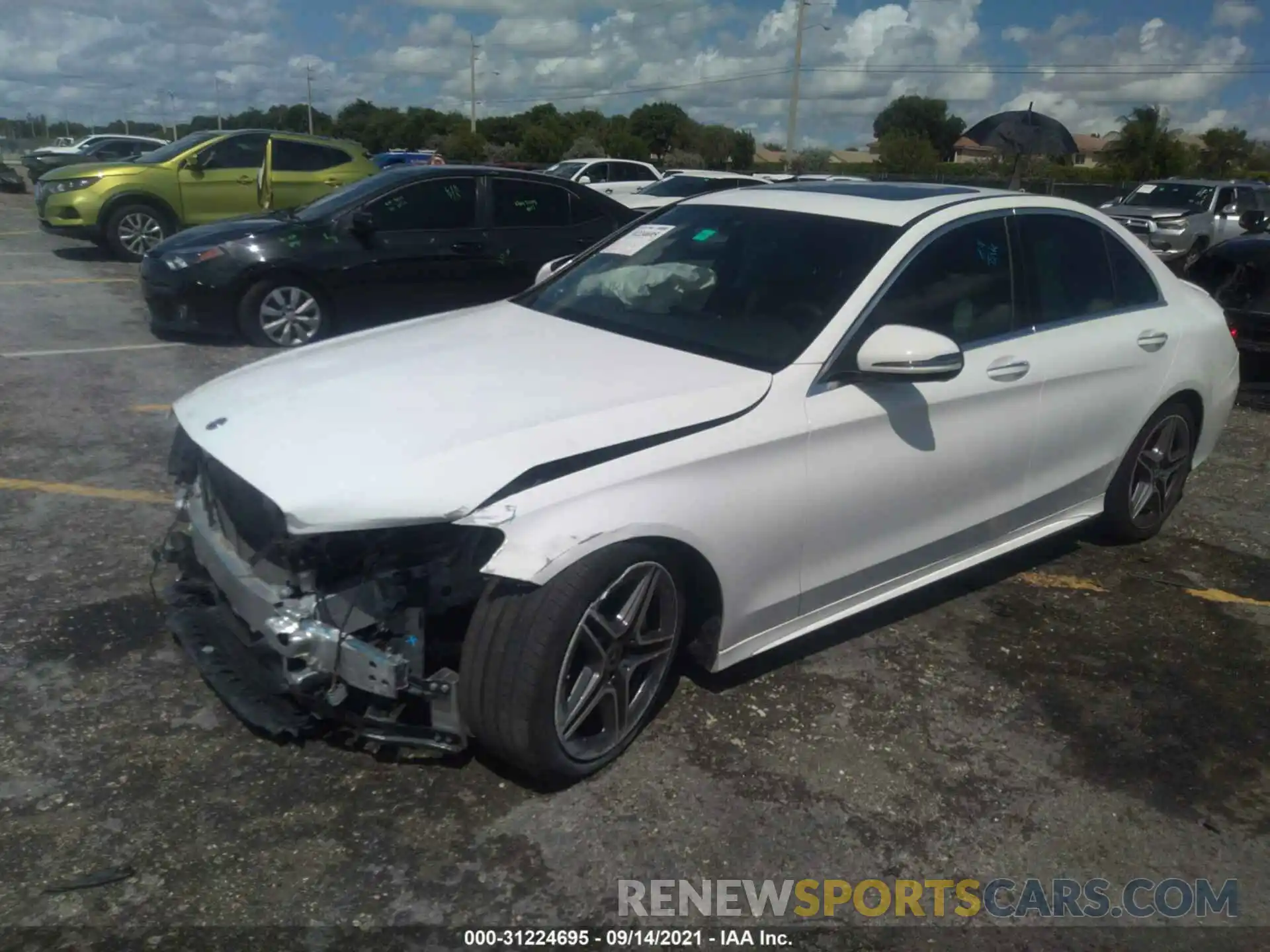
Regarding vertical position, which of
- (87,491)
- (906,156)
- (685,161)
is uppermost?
(906,156)

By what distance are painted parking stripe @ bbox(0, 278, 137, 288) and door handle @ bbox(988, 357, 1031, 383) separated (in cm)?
1067

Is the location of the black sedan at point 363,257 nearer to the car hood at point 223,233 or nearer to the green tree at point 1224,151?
the car hood at point 223,233

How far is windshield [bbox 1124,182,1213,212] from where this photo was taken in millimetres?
19422

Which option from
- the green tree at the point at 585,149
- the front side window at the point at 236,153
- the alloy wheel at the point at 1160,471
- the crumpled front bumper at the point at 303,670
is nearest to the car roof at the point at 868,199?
the alloy wheel at the point at 1160,471

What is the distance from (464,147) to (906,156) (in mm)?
23892

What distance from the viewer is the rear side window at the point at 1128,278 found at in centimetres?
469

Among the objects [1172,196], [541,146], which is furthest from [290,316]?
[541,146]

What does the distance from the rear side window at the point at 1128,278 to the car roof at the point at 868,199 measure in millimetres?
215

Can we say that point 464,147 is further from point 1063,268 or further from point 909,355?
point 909,355

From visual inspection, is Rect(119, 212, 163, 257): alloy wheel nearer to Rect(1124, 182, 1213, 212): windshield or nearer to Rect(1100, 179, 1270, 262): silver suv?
Rect(1100, 179, 1270, 262): silver suv

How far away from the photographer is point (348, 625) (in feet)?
9.14

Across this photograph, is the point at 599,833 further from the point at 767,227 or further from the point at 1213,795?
the point at 767,227

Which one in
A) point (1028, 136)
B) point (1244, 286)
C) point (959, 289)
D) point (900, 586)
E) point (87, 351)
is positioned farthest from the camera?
point (1028, 136)

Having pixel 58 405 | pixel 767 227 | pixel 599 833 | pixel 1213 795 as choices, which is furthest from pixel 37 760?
pixel 58 405
